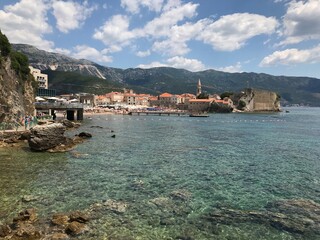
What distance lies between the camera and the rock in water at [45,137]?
1135 inches

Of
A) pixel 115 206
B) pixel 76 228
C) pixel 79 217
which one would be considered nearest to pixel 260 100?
pixel 115 206

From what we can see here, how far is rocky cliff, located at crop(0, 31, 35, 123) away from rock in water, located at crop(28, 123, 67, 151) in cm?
1343

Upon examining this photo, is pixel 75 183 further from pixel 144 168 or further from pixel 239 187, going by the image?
pixel 239 187

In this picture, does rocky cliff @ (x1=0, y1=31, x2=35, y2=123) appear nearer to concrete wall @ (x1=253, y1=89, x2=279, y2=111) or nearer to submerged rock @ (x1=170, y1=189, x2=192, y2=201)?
submerged rock @ (x1=170, y1=189, x2=192, y2=201)

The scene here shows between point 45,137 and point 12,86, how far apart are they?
22.7 metres

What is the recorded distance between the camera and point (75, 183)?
60.7 feet

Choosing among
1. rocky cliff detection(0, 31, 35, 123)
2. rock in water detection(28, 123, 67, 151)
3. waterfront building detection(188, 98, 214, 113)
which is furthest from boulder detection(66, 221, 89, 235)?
waterfront building detection(188, 98, 214, 113)

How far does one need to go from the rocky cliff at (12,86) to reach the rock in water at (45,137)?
1343 cm

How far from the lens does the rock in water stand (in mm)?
28828

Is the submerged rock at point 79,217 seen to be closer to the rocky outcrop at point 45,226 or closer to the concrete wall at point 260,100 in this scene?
the rocky outcrop at point 45,226

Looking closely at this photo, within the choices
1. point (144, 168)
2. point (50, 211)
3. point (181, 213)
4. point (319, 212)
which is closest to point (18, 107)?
point (144, 168)

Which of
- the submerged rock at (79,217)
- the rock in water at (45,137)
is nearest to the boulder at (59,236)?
the submerged rock at (79,217)

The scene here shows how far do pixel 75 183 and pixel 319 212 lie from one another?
14.2 m

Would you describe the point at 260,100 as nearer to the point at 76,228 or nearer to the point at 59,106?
the point at 59,106
